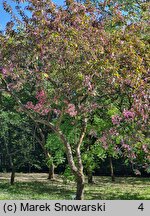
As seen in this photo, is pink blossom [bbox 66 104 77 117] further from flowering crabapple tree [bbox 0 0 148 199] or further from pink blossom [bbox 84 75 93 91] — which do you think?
pink blossom [bbox 84 75 93 91]

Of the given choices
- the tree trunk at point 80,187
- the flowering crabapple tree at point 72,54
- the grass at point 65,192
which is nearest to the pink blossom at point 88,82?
the flowering crabapple tree at point 72,54

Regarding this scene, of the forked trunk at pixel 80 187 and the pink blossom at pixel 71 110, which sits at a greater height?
the pink blossom at pixel 71 110

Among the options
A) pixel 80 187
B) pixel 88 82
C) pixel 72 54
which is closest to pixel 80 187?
pixel 80 187

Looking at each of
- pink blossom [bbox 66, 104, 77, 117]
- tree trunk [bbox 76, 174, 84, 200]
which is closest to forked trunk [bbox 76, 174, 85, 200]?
tree trunk [bbox 76, 174, 84, 200]

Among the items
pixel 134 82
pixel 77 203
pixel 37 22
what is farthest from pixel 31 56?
pixel 77 203

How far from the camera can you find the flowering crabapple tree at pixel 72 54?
41.2 ft

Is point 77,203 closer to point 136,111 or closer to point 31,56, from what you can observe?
point 136,111

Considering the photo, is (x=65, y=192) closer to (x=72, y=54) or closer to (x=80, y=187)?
(x=80, y=187)

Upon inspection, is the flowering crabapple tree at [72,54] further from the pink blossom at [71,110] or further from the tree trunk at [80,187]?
the tree trunk at [80,187]

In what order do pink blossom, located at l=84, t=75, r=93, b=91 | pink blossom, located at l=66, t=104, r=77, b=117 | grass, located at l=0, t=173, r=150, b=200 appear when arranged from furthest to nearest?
grass, located at l=0, t=173, r=150, b=200, pink blossom, located at l=66, t=104, r=77, b=117, pink blossom, located at l=84, t=75, r=93, b=91

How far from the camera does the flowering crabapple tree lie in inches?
495

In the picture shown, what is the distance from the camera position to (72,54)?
41.7 feet

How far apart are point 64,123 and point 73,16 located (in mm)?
10317

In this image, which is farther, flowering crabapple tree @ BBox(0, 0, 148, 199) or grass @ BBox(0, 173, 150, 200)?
grass @ BBox(0, 173, 150, 200)
